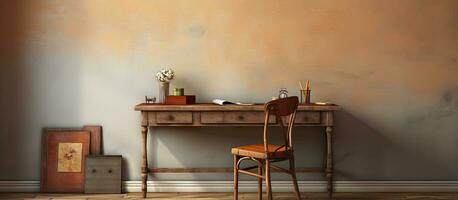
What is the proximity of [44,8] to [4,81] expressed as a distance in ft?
2.26

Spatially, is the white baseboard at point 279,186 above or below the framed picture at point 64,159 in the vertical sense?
below

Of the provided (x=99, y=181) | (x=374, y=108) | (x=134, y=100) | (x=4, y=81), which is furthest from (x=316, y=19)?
(x=4, y=81)

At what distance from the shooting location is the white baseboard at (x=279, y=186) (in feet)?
14.7

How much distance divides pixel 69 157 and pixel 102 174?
1.04 ft

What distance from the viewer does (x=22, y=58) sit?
4445 millimetres

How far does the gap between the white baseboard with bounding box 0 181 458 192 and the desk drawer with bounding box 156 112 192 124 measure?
2.14 feet

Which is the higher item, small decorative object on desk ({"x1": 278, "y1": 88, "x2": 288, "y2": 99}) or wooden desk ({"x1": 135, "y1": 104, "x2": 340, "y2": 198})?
small decorative object on desk ({"x1": 278, "y1": 88, "x2": 288, "y2": 99})

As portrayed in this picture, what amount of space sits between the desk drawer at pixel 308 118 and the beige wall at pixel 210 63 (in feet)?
1.34

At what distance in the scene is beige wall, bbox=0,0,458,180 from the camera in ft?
14.6

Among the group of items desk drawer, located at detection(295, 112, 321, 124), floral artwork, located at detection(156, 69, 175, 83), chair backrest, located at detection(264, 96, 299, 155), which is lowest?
desk drawer, located at detection(295, 112, 321, 124)

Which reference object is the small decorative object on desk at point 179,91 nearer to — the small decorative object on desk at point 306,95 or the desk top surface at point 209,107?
the desk top surface at point 209,107

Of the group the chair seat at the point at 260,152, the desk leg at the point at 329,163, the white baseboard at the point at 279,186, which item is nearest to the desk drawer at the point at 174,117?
the chair seat at the point at 260,152

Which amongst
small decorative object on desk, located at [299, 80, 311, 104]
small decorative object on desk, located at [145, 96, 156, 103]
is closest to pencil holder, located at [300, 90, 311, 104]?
small decorative object on desk, located at [299, 80, 311, 104]

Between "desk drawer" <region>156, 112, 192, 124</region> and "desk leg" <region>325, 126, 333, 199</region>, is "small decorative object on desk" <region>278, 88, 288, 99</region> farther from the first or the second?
"desk drawer" <region>156, 112, 192, 124</region>
